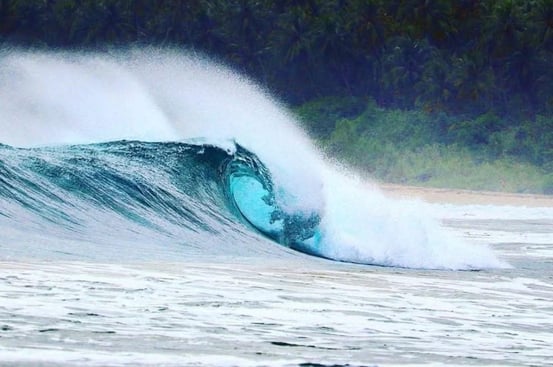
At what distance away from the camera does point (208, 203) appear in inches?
706

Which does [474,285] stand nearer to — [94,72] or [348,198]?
[348,198]

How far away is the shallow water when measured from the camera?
9086mm

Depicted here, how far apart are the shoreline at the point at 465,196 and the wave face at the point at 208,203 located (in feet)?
55.9

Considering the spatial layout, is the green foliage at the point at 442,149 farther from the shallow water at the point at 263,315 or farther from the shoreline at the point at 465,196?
the shallow water at the point at 263,315

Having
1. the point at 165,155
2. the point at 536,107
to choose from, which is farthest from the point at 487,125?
the point at 165,155

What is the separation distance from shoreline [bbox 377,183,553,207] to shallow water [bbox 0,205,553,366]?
23993mm

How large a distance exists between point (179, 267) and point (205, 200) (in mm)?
4673

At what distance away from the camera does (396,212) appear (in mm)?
17375

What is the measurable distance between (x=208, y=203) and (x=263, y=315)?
24.3 feet

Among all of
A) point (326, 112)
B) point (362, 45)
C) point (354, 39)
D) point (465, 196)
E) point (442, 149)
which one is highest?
point (354, 39)

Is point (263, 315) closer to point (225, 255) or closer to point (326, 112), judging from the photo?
point (225, 255)

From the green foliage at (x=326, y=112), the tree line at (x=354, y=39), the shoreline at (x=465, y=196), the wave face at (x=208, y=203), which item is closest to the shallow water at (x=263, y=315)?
the wave face at (x=208, y=203)

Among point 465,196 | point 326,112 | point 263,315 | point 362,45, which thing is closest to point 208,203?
point 263,315

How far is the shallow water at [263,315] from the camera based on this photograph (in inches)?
358
